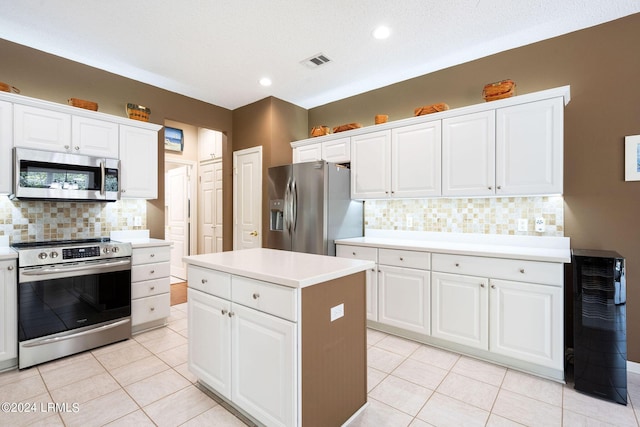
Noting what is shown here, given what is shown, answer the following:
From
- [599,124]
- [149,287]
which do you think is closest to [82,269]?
[149,287]

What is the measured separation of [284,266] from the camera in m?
1.80

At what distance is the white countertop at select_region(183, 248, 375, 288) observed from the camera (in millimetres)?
1517

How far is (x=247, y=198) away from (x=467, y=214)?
2962 mm

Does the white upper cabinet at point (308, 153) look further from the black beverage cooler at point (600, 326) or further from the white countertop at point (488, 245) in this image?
the black beverage cooler at point (600, 326)

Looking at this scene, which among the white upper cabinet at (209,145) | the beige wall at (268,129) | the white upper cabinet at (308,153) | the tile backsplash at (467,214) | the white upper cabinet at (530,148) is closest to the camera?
the white upper cabinet at (530,148)

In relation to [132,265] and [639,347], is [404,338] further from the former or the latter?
[132,265]

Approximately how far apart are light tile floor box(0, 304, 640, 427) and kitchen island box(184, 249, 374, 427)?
0.24 m

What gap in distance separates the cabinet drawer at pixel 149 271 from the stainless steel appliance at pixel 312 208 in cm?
123

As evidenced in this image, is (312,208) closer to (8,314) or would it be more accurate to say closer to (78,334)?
(78,334)

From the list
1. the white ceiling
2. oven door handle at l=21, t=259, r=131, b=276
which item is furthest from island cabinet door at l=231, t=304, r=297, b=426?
the white ceiling

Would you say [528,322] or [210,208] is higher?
[210,208]

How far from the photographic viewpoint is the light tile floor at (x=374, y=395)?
186cm

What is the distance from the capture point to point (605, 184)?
2.50 metres

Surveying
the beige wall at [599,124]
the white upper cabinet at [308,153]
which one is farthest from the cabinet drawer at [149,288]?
the beige wall at [599,124]
